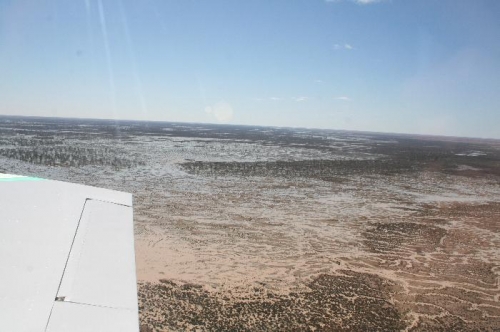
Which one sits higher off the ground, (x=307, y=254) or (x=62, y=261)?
(x=62, y=261)

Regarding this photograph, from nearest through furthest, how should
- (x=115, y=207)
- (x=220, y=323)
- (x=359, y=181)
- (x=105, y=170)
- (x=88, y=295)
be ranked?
(x=88, y=295)
(x=115, y=207)
(x=220, y=323)
(x=105, y=170)
(x=359, y=181)

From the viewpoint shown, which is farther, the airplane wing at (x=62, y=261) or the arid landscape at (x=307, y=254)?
the arid landscape at (x=307, y=254)

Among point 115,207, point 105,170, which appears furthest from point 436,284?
point 105,170

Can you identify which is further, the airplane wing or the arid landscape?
the arid landscape

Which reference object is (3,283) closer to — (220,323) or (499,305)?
(220,323)

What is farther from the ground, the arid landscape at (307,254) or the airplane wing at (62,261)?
the airplane wing at (62,261)

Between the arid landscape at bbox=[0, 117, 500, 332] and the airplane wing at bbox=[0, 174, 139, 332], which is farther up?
the airplane wing at bbox=[0, 174, 139, 332]

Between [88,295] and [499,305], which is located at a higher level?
[88,295]

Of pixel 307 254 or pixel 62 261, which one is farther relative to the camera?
pixel 307 254
